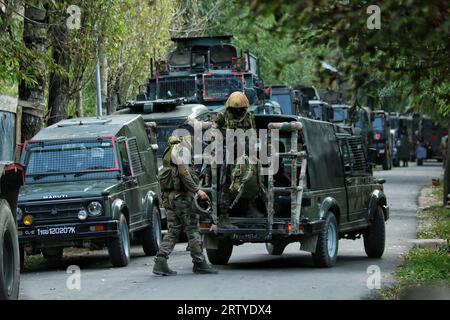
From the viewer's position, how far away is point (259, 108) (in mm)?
26328

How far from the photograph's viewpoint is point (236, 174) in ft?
50.4

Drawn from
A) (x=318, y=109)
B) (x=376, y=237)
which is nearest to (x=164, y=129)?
(x=376, y=237)

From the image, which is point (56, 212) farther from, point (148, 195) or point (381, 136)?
point (381, 136)

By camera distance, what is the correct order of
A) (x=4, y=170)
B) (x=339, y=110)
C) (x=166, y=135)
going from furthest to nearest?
(x=339, y=110) < (x=166, y=135) < (x=4, y=170)

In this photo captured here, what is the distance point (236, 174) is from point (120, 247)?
2.69 m

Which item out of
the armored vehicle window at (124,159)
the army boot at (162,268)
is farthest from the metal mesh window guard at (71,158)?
the army boot at (162,268)

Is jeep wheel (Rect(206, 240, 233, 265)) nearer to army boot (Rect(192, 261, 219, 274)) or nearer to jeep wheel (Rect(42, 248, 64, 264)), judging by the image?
army boot (Rect(192, 261, 219, 274))

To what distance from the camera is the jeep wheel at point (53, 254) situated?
18000mm

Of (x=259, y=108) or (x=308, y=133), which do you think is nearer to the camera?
(x=308, y=133)
